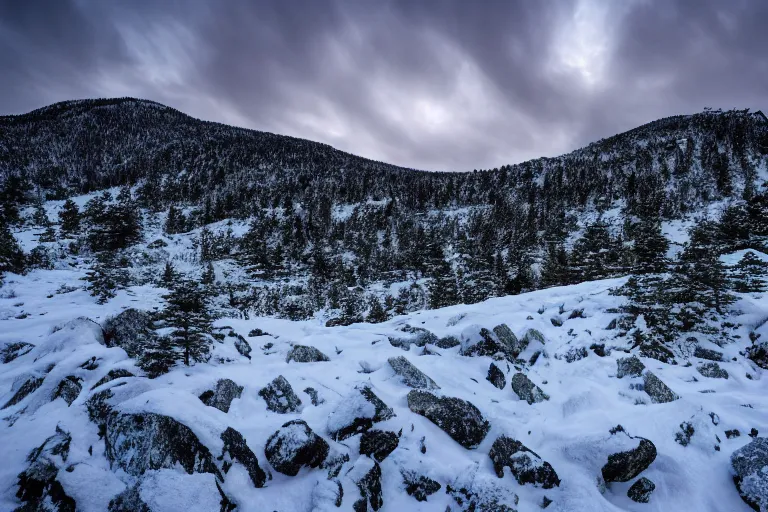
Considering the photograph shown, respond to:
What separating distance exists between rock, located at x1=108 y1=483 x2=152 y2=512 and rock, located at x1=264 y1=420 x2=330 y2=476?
6.07ft

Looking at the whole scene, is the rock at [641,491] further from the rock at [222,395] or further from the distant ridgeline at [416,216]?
the distant ridgeline at [416,216]

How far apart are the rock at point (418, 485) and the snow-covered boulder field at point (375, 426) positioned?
2 cm

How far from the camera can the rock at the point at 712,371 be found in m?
8.23

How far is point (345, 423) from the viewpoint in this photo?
6.47 m

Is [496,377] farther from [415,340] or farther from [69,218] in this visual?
[69,218]

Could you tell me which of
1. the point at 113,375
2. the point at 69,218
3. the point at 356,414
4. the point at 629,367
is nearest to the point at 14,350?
the point at 113,375

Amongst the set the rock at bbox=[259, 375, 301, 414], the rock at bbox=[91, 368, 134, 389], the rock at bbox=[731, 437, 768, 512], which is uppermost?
the rock at bbox=[91, 368, 134, 389]

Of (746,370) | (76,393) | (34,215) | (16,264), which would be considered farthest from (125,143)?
(746,370)

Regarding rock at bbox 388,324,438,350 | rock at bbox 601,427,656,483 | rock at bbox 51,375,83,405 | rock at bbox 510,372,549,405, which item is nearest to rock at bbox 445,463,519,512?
rock at bbox 601,427,656,483

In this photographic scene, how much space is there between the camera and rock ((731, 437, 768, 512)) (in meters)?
5.24

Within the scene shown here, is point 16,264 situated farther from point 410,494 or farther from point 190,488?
point 410,494

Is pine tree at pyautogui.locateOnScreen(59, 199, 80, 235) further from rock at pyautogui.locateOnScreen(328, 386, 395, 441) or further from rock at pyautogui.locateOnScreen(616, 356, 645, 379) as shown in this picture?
rock at pyautogui.locateOnScreen(616, 356, 645, 379)

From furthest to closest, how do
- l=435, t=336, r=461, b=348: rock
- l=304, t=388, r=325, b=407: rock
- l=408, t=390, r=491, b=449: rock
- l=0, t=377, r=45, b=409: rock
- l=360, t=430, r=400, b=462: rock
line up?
l=435, t=336, r=461, b=348: rock
l=304, t=388, r=325, b=407: rock
l=408, t=390, r=491, b=449: rock
l=360, t=430, r=400, b=462: rock
l=0, t=377, r=45, b=409: rock

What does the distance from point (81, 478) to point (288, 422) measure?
9.33 feet
